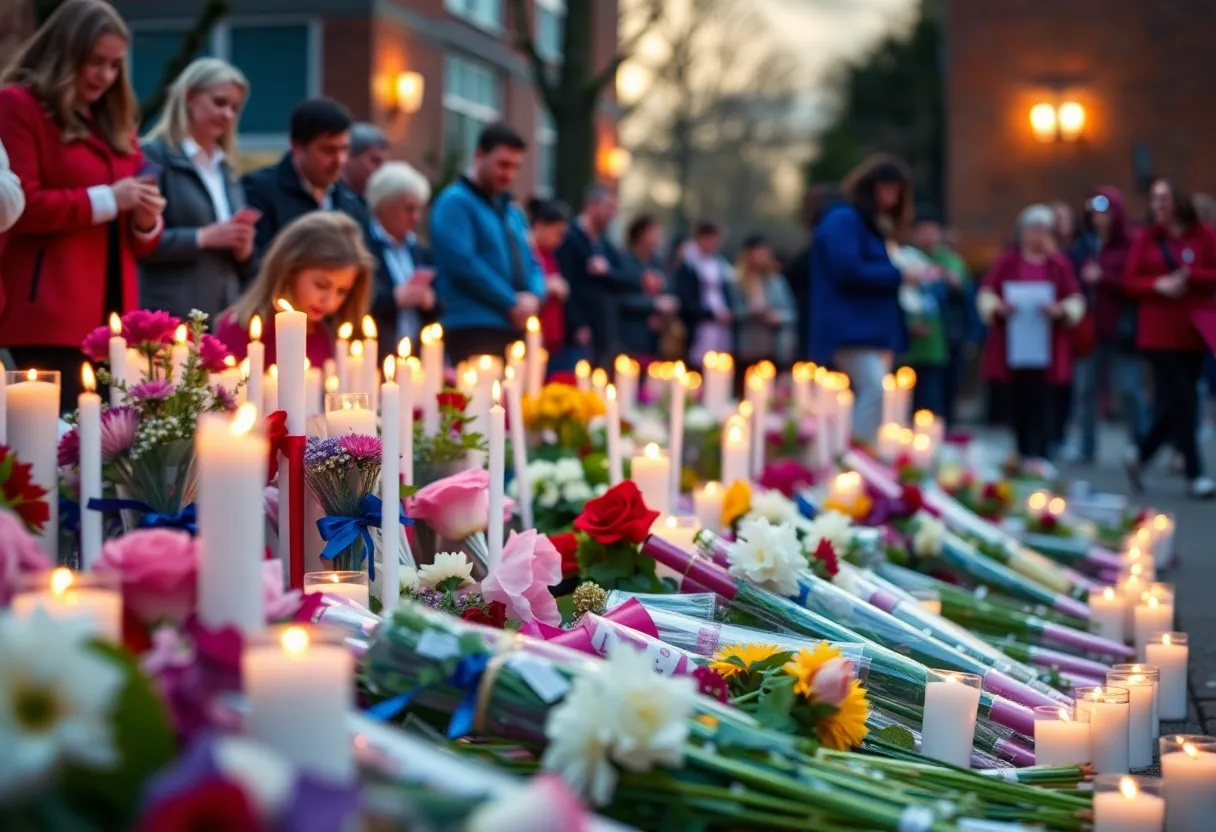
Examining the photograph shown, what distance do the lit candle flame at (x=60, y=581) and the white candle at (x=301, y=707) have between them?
28 centimetres

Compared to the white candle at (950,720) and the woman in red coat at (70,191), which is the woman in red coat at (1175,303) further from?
the white candle at (950,720)

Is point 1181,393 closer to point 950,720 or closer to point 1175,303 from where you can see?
point 1175,303

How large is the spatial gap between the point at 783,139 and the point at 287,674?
40157mm

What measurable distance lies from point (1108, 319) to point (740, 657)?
1033cm

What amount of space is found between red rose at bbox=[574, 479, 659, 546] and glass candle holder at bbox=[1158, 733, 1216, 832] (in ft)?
4.22

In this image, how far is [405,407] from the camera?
3652 mm

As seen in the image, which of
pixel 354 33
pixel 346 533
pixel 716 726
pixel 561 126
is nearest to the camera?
pixel 716 726

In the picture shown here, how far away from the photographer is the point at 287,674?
179 centimetres

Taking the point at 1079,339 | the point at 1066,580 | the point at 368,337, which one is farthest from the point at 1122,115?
the point at 368,337

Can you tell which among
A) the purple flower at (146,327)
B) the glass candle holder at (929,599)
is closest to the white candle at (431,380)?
the purple flower at (146,327)

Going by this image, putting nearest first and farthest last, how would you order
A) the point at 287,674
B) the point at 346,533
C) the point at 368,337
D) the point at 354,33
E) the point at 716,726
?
the point at 287,674 < the point at 716,726 < the point at 346,533 < the point at 368,337 < the point at 354,33

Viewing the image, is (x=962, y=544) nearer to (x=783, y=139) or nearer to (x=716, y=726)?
(x=716, y=726)

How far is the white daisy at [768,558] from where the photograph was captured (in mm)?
3719

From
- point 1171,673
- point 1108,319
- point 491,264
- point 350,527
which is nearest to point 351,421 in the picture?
point 350,527
